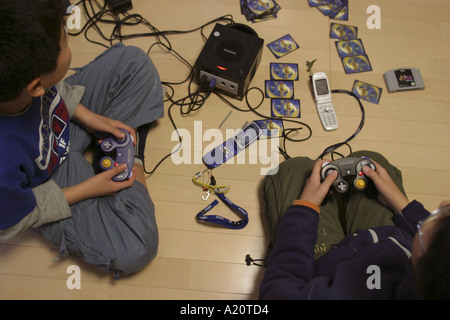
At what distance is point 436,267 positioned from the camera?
0.63 metres

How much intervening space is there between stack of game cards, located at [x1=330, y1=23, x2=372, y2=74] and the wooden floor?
28 mm

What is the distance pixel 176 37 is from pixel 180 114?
397 mm

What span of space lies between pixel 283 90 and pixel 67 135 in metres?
0.87

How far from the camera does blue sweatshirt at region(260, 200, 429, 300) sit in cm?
80

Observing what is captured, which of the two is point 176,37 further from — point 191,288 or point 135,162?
point 191,288

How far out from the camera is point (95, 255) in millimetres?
1125

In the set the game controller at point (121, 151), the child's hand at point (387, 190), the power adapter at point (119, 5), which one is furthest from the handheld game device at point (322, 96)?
the power adapter at point (119, 5)

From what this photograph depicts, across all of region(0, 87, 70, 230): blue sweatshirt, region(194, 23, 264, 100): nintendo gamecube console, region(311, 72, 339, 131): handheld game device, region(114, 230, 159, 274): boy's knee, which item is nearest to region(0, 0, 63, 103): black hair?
region(0, 87, 70, 230): blue sweatshirt

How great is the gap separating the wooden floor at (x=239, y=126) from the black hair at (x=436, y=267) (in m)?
0.69

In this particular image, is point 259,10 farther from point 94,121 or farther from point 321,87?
point 94,121

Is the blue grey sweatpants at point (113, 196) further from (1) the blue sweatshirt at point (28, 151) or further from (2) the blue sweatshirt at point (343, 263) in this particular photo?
(2) the blue sweatshirt at point (343, 263)

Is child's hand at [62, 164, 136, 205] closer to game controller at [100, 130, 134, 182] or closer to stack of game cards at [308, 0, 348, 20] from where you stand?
game controller at [100, 130, 134, 182]
